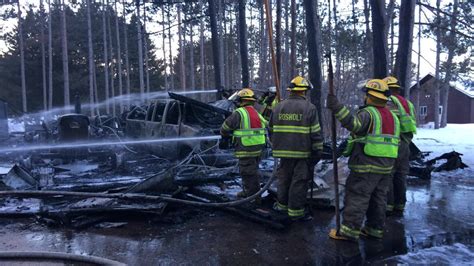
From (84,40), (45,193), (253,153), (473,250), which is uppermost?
(84,40)

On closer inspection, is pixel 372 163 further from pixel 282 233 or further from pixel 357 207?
pixel 282 233

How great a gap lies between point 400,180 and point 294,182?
165 centimetres

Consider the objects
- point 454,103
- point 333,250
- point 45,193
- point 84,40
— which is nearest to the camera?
point 333,250

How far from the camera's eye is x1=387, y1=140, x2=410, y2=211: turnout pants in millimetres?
5664

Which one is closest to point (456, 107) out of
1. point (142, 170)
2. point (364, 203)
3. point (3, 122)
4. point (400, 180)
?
point (3, 122)

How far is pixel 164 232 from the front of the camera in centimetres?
516

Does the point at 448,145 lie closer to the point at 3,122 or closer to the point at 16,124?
the point at 3,122

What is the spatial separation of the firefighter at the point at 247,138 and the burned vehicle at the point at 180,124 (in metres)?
2.34

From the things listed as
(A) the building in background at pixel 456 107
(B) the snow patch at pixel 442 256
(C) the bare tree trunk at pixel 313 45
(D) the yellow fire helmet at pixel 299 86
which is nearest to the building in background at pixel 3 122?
(C) the bare tree trunk at pixel 313 45

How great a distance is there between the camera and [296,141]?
5191 millimetres

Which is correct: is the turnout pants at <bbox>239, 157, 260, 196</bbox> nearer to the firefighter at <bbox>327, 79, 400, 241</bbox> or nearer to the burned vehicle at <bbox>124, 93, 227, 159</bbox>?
the firefighter at <bbox>327, 79, 400, 241</bbox>

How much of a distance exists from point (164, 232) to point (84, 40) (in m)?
35.1

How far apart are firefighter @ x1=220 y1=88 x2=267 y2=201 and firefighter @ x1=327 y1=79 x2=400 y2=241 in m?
1.60

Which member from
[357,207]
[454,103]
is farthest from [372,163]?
[454,103]
